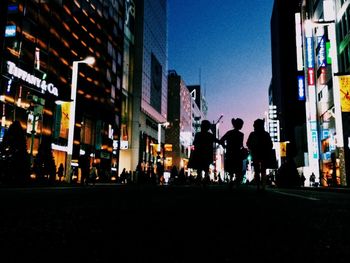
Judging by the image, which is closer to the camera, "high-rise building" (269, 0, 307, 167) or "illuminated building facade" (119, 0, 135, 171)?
"illuminated building facade" (119, 0, 135, 171)

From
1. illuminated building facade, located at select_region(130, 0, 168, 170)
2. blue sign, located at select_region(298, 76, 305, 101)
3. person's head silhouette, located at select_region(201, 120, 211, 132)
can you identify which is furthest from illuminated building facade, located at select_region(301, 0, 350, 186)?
illuminated building facade, located at select_region(130, 0, 168, 170)

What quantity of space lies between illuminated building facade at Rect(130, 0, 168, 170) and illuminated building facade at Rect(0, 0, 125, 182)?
646cm

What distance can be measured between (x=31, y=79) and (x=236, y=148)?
81.5 ft

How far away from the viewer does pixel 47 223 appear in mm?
2432

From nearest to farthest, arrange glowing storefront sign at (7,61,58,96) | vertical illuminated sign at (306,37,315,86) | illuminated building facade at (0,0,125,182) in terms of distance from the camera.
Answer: glowing storefront sign at (7,61,58,96) < illuminated building facade at (0,0,125,182) < vertical illuminated sign at (306,37,315,86)

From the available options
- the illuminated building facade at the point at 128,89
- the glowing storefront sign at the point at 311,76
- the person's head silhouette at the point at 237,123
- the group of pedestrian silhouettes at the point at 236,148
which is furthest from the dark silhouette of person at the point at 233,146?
the illuminated building facade at the point at 128,89

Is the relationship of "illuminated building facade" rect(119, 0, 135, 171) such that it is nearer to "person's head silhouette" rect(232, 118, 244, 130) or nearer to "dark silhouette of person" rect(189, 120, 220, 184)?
"dark silhouette of person" rect(189, 120, 220, 184)

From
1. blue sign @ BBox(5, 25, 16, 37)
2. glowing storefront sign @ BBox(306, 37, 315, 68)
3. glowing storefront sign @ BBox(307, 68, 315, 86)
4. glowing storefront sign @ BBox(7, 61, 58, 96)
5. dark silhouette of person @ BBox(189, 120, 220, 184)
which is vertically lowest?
dark silhouette of person @ BBox(189, 120, 220, 184)

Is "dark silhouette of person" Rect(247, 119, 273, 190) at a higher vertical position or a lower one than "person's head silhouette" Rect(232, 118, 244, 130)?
lower

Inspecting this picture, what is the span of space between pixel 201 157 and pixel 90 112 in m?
36.9

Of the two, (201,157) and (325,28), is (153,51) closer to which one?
(325,28)

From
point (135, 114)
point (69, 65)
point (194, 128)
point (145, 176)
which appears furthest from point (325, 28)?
point (194, 128)

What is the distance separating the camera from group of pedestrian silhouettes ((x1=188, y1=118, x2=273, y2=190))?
9.62 metres

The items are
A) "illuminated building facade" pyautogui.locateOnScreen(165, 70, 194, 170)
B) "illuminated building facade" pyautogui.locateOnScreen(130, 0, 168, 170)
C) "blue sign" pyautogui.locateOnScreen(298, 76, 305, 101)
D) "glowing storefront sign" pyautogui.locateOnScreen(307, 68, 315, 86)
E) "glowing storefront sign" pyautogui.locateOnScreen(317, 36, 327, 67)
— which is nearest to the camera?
"glowing storefront sign" pyautogui.locateOnScreen(317, 36, 327, 67)
